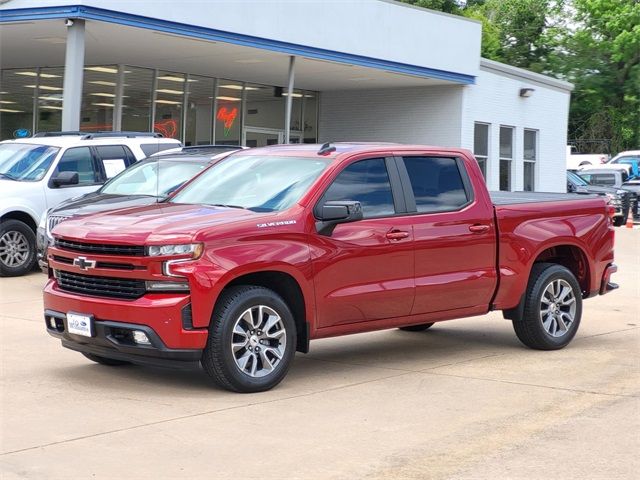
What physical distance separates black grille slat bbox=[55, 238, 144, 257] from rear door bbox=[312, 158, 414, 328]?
4.53 feet

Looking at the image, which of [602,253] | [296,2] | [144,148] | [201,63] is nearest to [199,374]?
[602,253]

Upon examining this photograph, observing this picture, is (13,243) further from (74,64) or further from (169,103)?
(169,103)

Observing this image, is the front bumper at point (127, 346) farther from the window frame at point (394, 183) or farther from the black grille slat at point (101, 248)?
the window frame at point (394, 183)

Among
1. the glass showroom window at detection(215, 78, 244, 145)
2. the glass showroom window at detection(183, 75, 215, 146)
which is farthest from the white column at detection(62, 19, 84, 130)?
the glass showroom window at detection(215, 78, 244, 145)

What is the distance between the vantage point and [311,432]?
6.71 m

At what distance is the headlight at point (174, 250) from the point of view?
7.48 meters

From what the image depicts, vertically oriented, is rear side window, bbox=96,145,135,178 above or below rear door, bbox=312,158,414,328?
above

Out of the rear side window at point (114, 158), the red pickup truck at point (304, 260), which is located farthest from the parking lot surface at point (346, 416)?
the rear side window at point (114, 158)

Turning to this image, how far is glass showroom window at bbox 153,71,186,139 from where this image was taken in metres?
27.3

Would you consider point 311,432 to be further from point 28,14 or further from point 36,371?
point 28,14

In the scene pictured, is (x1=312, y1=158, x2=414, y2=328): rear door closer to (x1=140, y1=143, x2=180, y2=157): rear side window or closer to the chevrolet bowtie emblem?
the chevrolet bowtie emblem

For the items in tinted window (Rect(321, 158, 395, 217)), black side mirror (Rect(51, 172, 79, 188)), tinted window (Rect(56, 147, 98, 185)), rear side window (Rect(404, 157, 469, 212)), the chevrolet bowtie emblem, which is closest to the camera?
the chevrolet bowtie emblem

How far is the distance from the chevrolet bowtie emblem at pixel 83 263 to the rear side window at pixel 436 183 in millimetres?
2757

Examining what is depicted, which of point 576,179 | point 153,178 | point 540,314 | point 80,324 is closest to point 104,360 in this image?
point 80,324
